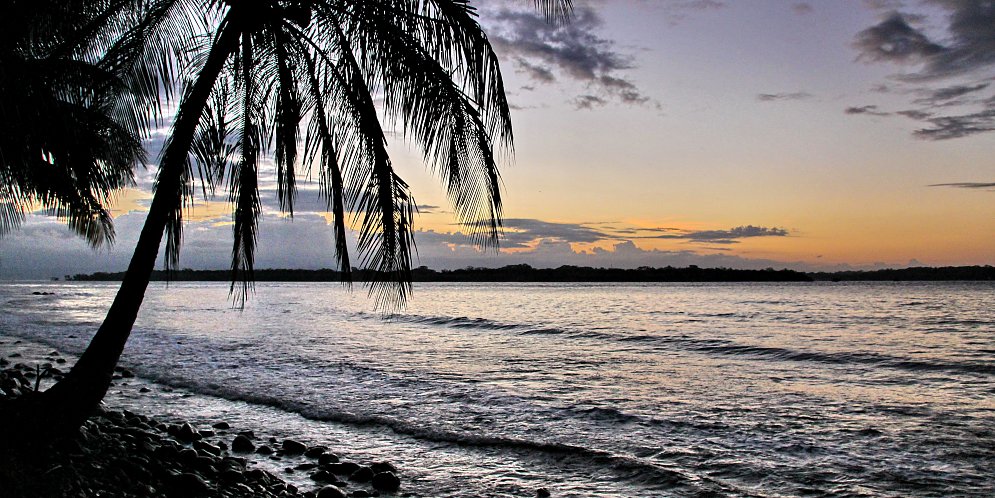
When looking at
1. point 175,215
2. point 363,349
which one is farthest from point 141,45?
point 363,349

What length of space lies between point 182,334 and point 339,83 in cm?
2101

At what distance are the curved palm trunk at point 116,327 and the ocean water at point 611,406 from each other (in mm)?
2120

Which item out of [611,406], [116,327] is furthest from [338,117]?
[611,406]

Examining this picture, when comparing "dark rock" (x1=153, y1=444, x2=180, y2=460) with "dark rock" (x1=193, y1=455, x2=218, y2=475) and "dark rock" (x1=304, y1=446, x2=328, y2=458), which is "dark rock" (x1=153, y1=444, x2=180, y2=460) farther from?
"dark rock" (x1=304, y1=446, x2=328, y2=458)

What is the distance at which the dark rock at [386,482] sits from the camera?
20.7 ft

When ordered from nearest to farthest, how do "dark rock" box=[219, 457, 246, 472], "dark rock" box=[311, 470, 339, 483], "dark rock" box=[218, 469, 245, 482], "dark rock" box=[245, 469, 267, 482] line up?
"dark rock" box=[218, 469, 245, 482]
"dark rock" box=[245, 469, 267, 482]
"dark rock" box=[219, 457, 246, 472]
"dark rock" box=[311, 470, 339, 483]

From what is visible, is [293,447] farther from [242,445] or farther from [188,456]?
[188,456]

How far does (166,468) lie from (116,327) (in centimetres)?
124

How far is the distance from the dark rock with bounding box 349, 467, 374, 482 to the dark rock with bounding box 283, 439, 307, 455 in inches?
47.0

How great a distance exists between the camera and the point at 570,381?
44.9 feet

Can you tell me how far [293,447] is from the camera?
24.8 ft

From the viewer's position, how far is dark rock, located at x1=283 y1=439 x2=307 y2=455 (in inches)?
295

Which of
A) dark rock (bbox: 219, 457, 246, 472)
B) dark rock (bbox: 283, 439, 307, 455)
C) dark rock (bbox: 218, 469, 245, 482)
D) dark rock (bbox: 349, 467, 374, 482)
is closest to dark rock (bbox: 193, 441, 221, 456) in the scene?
dark rock (bbox: 219, 457, 246, 472)

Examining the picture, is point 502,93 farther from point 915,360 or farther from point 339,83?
point 915,360
